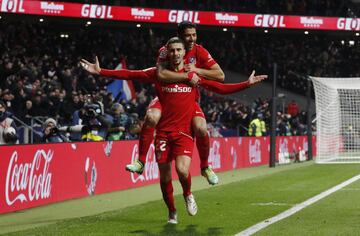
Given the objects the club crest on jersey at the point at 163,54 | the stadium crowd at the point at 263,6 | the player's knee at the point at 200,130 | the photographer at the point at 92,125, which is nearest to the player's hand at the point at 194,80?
the club crest on jersey at the point at 163,54

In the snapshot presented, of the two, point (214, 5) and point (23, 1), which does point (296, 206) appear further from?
point (214, 5)

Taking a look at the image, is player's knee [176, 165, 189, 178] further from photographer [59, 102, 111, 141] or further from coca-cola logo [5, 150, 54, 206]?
photographer [59, 102, 111, 141]

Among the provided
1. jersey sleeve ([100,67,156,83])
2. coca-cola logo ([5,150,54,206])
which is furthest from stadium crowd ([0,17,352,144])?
jersey sleeve ([100,67,156,83])

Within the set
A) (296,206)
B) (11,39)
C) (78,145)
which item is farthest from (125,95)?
(296,206)

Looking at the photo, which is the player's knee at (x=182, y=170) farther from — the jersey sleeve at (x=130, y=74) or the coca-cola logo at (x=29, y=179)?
the coca-cola logo at (x=29, y=179)

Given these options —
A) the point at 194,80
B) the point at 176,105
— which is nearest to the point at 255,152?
the point at 176,105

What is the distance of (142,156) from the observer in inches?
389

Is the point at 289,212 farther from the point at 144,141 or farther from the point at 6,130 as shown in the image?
the point at 6,130

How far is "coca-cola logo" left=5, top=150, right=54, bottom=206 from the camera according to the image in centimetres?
1242

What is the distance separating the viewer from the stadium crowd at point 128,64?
21344mm

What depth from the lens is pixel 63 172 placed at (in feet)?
47.2

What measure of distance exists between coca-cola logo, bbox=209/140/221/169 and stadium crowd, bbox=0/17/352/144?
266 cm

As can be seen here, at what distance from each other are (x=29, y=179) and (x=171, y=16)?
28575mm

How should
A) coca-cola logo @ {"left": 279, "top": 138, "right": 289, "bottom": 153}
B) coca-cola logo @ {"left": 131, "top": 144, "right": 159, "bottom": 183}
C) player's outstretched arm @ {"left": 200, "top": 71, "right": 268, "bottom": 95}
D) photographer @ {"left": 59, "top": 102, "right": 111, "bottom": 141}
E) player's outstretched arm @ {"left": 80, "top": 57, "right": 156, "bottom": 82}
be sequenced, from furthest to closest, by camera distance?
coca-cola logo @ {"left": 279, "top": 138, "right": 289, "bottom": 153} < coca-cola logo @ {"left": 131, "top": 144, "right": 159, "bottom": 183} < photographer @ {"left": 59, "top": 102, "right": 111, "bottom": 141} < player's outstretched arm @ {"left": 200, "top": 71, "right": 268, "bottom": 95} < player's outstretched arm @ {"left": 80, "top": 57, "right": 156, "bottom": 82}
